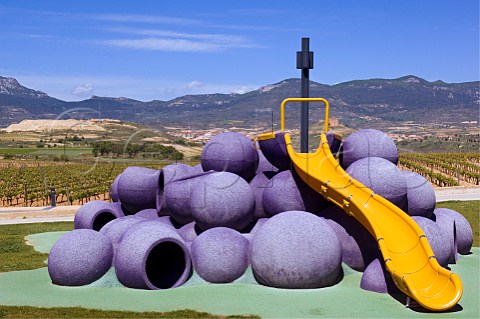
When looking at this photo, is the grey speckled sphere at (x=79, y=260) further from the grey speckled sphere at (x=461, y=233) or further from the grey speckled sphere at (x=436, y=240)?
the grey speckled sphere at (x=461, y=233)

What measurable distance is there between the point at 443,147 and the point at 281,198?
330ft

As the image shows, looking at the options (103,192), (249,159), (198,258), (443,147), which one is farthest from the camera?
(443,147)

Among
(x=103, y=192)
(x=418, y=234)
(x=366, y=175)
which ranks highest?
(x=366, y=175)

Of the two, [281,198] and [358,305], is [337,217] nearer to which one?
[281,198]

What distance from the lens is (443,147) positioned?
111250mm

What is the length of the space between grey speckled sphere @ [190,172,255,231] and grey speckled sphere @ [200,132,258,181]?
1.03m

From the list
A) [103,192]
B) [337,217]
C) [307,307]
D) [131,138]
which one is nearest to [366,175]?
[337,217]

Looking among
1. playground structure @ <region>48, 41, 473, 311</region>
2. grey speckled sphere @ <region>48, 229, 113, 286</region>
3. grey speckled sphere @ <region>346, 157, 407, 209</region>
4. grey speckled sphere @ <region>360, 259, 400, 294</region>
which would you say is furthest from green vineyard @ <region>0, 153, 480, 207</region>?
grey speckled sphere @ <region>360, 259, 400, 294</region>

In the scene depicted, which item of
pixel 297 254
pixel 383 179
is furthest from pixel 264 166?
pixel 297 254

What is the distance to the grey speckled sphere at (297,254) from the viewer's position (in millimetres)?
13992

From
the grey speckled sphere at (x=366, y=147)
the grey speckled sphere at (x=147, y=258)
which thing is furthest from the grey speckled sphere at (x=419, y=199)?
the grey speckled sphere at (x=147, y=258)

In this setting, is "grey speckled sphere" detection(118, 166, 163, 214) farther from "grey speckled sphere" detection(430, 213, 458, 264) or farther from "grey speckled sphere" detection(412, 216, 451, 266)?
"grey speckled sphere" detection(430, 213, 458, 264)

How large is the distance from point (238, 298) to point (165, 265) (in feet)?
10.3

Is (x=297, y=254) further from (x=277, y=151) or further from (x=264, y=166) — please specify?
(x=264, y=166)
